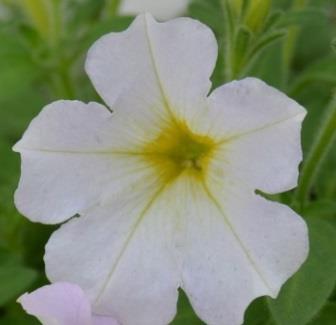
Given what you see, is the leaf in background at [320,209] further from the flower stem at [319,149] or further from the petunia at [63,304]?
the petunia at [63,304]

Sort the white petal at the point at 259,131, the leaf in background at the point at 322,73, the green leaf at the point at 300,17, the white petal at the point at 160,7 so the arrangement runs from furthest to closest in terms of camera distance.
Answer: the white petal at the point at 160,7, the leaf in background at the point at 322,73, the green leaf at the point at 300,17, the white petal at the point at 259,131

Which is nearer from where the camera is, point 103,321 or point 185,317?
point 103,321

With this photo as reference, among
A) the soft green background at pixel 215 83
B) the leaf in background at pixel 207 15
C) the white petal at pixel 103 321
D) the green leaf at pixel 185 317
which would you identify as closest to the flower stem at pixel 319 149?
the soft green background at pixel 215 83

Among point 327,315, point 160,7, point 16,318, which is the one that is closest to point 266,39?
Result: point 327,315

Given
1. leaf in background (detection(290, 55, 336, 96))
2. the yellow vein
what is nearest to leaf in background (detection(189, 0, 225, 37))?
leaf in background (detection(290, 55, 336, 96))

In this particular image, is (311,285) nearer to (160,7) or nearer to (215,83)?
(215,83)

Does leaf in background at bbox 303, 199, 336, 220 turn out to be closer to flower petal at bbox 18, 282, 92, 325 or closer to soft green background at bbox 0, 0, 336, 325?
soft green background at bbox 0, 0, 336, 325

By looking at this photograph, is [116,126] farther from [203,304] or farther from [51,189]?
[203,304]
